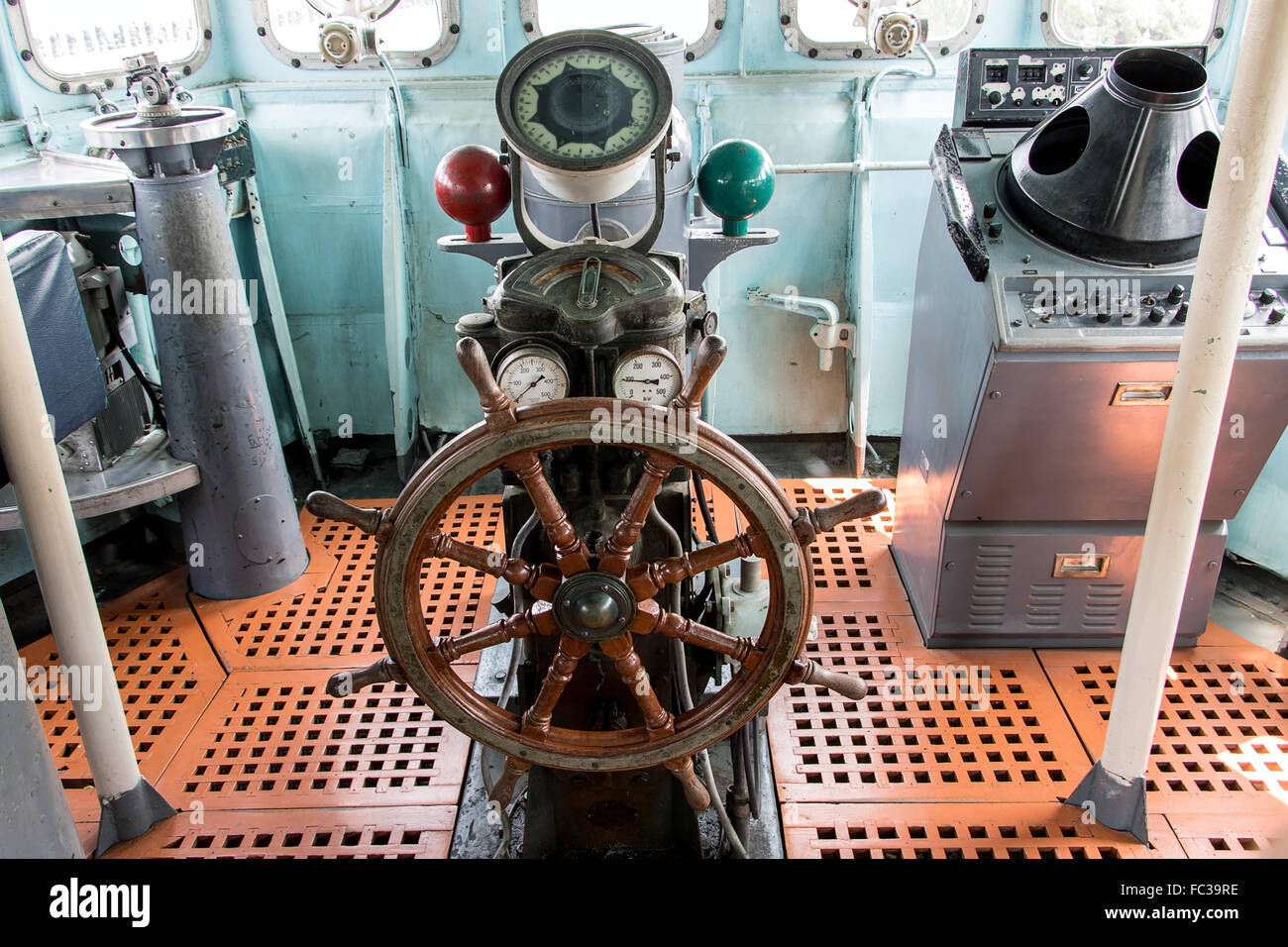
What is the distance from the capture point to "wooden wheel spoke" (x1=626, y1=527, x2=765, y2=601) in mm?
1371

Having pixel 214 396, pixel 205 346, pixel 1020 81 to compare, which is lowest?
pixel 214 396

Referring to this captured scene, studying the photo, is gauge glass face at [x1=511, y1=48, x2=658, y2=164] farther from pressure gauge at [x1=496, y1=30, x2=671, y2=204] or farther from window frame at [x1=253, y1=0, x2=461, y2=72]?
window frame at [x1=253, y1=0, x2=461, y2=72]

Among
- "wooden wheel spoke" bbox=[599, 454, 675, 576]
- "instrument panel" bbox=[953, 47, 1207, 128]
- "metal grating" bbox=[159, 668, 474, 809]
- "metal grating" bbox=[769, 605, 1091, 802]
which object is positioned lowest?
"metal grating" bbox=[769, 605, 1091, 802]

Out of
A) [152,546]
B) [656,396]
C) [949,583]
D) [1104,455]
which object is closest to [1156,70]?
[1104,455]

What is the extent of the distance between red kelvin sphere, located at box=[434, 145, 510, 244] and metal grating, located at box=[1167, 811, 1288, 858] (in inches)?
72.1

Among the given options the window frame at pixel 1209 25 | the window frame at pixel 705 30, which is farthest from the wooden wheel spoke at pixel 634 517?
the window frame at pixel 1209 25

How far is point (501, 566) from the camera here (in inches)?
54.2

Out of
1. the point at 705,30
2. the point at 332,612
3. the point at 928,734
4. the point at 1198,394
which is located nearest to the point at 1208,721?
the point at 928,734

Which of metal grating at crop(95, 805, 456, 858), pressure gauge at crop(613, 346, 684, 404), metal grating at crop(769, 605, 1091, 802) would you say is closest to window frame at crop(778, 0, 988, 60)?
metal grating at crop(769, 605, 1091, 802)

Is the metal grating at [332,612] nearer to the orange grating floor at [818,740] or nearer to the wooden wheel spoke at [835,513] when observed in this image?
the orange grating floor at [818,740]

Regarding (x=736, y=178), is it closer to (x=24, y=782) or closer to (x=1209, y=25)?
(x=24, y=782)

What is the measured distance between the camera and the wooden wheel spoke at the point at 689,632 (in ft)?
4.59

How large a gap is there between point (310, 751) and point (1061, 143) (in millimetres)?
2195

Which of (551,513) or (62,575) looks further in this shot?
(62,575)
